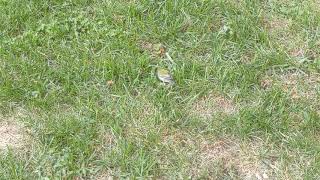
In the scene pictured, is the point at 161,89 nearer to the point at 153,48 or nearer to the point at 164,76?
the point at 164,76

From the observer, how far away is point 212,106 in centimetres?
320

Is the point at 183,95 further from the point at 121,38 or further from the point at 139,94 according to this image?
the point at 121,38

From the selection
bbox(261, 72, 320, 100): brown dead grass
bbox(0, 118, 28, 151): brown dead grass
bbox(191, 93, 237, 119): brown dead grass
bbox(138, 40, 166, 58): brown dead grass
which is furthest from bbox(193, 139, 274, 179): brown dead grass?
bbox(0, 118, 28, 151): brown dead grass

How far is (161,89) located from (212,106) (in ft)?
1.09

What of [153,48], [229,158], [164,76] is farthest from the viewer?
[153,48]

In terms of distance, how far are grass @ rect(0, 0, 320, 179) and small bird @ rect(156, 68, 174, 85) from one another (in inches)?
2.0

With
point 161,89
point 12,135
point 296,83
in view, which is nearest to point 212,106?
point 161,89

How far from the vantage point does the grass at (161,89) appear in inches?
114

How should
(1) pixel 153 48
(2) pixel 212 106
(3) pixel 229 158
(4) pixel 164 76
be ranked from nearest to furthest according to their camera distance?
(3) pixel 229 158
(2) pixel 212 106
(4) pixel 164 76
(1) pixel 153 48

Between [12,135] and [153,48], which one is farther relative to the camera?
[153,48]

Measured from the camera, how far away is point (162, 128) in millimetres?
3055

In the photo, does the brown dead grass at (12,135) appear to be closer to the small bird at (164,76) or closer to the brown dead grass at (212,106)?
the small bird at (164,76)

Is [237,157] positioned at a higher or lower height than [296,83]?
lower

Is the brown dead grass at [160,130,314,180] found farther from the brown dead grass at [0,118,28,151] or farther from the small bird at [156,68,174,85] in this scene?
the brown dead grass at [0,118,28,151]
